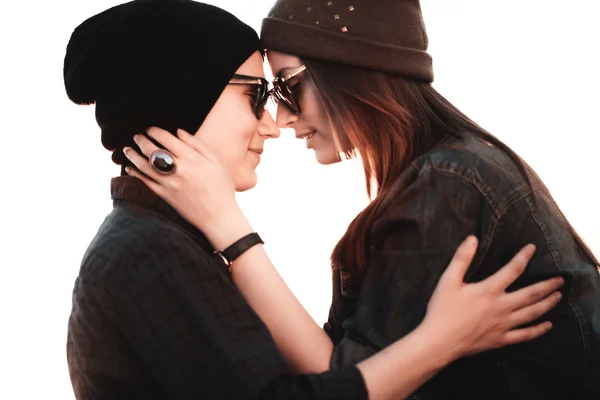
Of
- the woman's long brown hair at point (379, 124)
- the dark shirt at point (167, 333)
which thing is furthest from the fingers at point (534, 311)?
the dark shirt at point (167, 333)

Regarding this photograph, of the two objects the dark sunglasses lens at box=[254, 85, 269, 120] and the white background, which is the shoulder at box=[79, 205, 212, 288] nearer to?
the dark sunglasses lens at box=[254, 85, 269, 120]

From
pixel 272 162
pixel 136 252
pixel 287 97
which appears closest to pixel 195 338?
pixel 136 252

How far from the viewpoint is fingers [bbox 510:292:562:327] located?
1786mm

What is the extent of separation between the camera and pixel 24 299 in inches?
164

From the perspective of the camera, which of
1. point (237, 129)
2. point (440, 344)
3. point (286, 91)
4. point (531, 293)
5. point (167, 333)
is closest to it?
point (167, 333)

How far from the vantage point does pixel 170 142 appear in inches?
A: 71.7

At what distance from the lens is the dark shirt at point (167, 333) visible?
5.00 feet

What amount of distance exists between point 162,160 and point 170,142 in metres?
0.05

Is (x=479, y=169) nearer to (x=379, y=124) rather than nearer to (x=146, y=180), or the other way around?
(x=379, y=124)

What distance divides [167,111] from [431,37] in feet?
8.87

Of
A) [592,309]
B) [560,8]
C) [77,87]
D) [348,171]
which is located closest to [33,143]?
[348,171]

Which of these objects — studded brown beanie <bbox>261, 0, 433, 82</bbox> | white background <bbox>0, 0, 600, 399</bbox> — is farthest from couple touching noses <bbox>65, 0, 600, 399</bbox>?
white background <bbox>0, 0, 600, 399</bbox>

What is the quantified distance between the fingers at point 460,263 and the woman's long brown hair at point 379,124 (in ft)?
0.94

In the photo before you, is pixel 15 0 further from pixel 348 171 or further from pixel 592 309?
pixel 592 309
